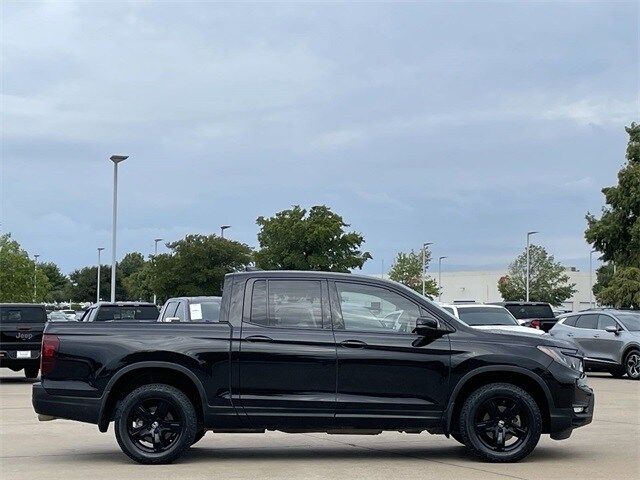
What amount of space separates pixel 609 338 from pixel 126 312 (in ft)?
37.8

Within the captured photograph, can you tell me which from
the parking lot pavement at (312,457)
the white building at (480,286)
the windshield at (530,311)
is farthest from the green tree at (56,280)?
the parking lot pavement at (312,457)

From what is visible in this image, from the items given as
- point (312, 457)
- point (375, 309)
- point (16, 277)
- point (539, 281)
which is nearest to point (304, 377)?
point (375, 309)

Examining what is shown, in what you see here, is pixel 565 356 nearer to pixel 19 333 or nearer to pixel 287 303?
pixel 287 303

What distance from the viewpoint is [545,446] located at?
12.9 metres

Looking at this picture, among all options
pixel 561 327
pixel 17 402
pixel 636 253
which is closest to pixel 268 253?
pixel 636 253

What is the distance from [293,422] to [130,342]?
5.82ft

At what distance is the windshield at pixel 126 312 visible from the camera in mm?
26219

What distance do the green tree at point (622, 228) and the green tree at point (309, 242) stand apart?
78.2 feet

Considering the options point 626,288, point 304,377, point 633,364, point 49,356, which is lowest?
point 633,364

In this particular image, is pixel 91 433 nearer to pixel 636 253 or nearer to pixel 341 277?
pixel 341 277

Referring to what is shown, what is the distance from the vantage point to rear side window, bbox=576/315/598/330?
92.6 feet

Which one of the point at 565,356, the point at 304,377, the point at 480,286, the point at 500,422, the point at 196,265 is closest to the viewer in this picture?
the point at 304,377

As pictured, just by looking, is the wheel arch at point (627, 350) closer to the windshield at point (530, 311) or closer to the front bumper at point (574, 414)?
the windshield at point (530, 311)

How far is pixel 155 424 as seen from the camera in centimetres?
1122
